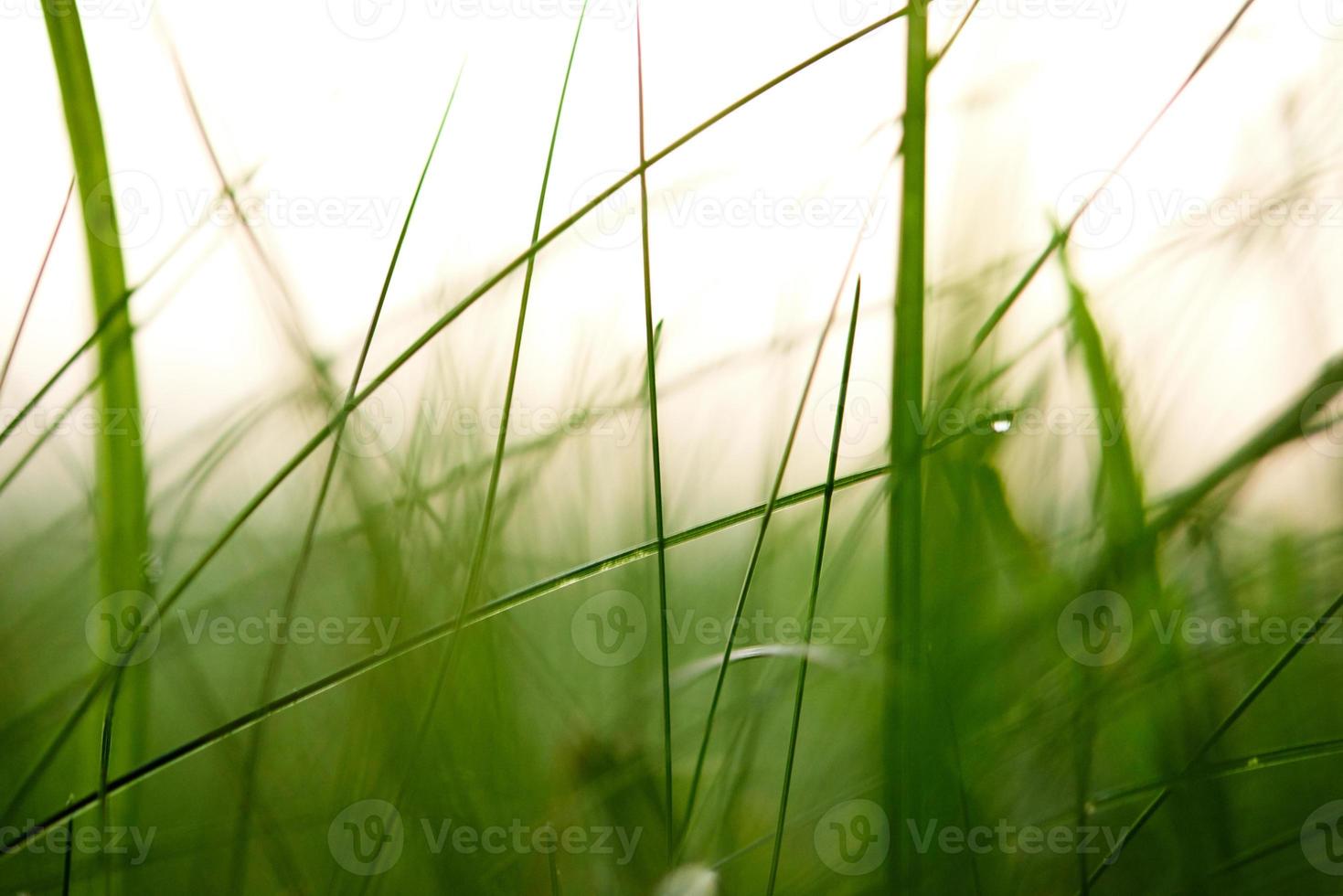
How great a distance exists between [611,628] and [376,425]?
256 millimetres

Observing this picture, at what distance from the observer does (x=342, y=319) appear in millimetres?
621

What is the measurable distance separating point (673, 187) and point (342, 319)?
31 centimetres

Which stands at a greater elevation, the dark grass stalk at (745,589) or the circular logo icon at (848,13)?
the circular logo icon at (848,13)

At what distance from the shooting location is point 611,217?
63cm

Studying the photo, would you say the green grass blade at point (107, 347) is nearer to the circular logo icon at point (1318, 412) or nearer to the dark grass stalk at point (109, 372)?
the dark grass stalk at point (109, 372)

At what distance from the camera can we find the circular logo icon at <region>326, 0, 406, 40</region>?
2.07 feet

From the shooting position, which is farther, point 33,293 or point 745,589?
point 33,293

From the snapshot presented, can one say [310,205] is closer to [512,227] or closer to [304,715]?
[512,227]

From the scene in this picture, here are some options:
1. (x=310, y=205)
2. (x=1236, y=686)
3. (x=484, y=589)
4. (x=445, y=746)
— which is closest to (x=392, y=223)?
(x=310, y=205)

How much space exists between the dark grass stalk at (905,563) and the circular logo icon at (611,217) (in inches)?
9.4

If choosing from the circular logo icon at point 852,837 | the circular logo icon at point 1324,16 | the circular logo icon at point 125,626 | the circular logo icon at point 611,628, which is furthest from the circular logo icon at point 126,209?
the circular logo icon at point 1324,16

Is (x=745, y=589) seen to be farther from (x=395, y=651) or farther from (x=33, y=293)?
(x=33, y=293)

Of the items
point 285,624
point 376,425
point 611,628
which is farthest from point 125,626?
point 611,628

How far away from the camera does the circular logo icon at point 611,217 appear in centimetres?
62
